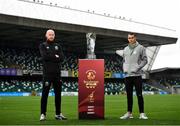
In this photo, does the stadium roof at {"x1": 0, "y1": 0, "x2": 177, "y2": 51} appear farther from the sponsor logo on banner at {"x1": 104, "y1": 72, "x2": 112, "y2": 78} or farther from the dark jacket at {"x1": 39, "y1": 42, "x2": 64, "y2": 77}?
the dark jacket at {"x1": 39, "y1": 42, "x2": 64, "y2": 77}

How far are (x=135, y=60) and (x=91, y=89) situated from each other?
113cm

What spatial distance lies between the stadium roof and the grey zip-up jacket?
3332 centimetres

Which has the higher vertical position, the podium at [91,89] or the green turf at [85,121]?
the podium at [91,89]

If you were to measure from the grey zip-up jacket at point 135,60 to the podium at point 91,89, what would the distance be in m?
0.61

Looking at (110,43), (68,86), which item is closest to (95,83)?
(68,86)

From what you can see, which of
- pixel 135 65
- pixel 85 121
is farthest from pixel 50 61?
pixel 135 65

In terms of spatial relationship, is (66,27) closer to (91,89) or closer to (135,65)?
(135,65)

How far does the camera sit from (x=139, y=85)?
9.48 m

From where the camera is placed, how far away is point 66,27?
47250 millimetres

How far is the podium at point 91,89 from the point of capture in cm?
929

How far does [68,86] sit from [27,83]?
545 centimetres

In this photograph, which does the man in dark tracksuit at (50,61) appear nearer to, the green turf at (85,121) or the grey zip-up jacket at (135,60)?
the green turf at (85,121)

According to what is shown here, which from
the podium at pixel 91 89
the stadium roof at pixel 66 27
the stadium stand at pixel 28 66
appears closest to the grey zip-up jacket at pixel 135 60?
the podium at pixel 91 89

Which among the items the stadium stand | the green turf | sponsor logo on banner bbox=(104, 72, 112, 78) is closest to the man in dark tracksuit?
the green turf
